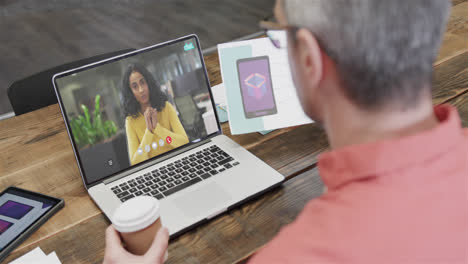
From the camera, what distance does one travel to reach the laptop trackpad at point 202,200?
104cm

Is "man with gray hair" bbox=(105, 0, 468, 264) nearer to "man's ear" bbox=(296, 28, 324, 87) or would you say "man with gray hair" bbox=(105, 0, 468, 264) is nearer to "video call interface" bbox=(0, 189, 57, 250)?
"man's ear" bbox=(296, 28, 324, 87)

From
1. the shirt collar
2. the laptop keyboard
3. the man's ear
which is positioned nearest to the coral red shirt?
the shirt collar

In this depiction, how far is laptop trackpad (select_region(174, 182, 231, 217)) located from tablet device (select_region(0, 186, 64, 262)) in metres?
0.30

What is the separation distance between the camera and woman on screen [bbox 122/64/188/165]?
3.85ft

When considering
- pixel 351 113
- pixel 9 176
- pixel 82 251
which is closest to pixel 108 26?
pixel 9 176

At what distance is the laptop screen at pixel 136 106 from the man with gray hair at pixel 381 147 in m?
0.58

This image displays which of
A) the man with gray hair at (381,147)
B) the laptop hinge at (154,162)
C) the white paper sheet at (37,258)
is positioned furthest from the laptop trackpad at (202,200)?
the man with gray hair at (381,147)

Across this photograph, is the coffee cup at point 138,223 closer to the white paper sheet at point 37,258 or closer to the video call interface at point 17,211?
the white paper sheet at point 37,258

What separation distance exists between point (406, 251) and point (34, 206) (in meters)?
0.88

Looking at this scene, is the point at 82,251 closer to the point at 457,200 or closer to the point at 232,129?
the point at 232,129

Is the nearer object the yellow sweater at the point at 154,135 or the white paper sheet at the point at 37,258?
the white paper sheet at the point at 37,258

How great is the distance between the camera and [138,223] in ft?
2.67

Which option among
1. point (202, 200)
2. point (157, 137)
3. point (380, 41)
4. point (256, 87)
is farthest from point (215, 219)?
point (380, 41)

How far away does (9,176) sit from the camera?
124 cm
